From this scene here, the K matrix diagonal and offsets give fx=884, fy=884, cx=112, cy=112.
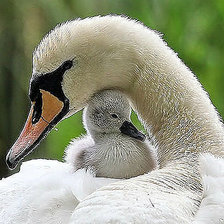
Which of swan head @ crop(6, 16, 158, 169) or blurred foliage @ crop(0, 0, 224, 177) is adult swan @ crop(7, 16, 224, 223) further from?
blurred foliage @ crop(0, 0, 224, 177)

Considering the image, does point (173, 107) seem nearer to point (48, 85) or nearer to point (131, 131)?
point (131, 131)

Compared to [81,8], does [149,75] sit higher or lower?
lower

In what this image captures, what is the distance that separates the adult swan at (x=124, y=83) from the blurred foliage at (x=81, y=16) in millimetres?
→ 1747

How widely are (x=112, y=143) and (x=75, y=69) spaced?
6.8 inches

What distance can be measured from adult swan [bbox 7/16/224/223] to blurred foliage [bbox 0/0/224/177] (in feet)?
5.73

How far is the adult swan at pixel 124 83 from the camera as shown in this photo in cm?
182

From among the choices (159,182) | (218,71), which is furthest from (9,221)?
(218,71)

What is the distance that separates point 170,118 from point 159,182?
0.74 feet

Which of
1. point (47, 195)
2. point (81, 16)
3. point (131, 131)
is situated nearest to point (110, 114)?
point (131, 131)

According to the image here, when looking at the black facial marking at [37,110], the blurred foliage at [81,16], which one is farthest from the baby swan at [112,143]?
the blurred foliage at [81,16]

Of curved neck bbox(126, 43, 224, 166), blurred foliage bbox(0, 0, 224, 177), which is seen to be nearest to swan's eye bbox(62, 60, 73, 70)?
curved neck bbox(126, 43, 224, 166)

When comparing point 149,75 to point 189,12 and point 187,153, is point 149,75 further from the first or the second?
point 189,12

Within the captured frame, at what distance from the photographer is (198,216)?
5.15 feet

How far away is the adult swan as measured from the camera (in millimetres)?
1816
